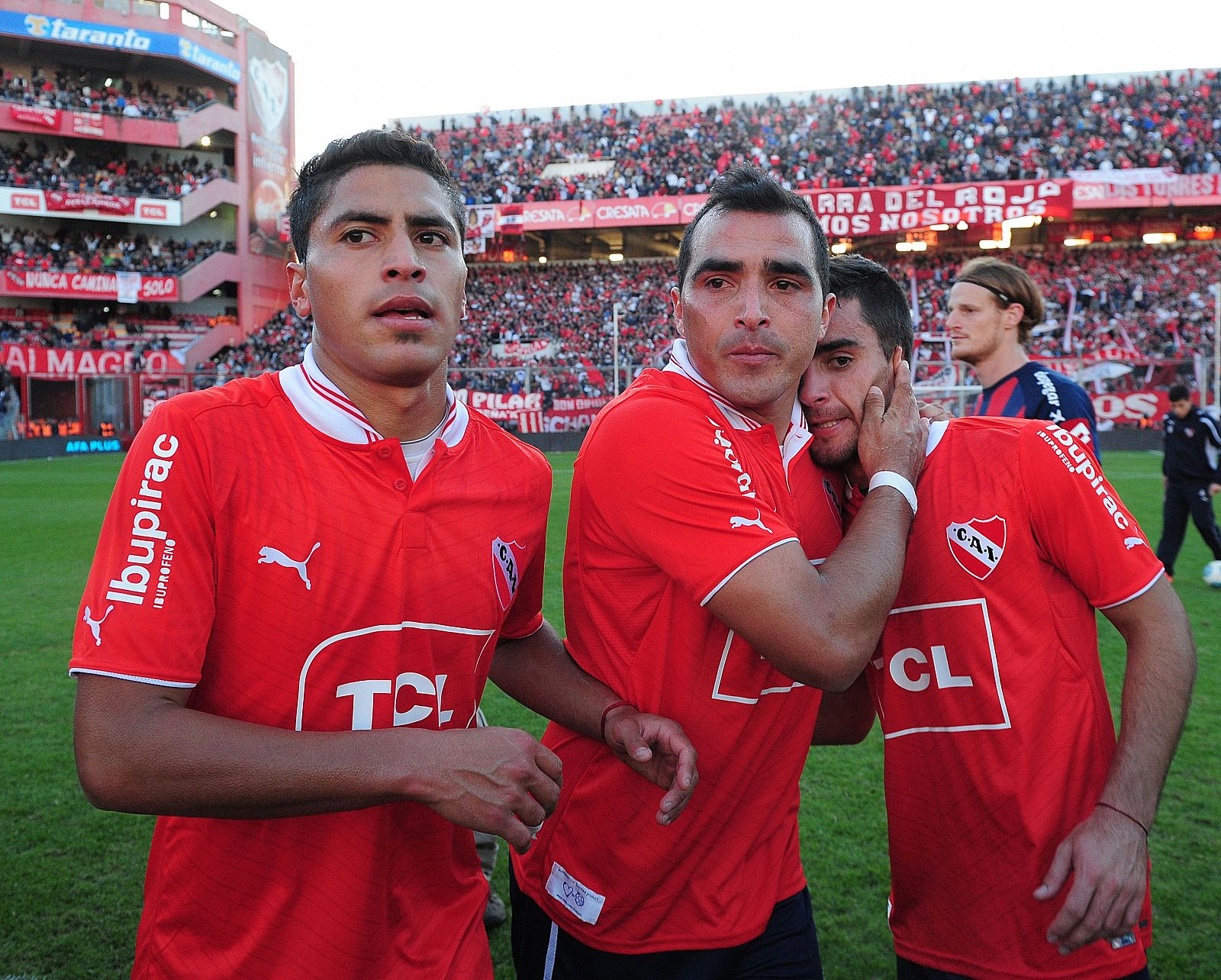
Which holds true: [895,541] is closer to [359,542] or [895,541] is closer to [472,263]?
[359,542]

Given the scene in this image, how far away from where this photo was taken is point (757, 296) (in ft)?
7.24

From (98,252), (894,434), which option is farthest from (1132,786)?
(98,252)

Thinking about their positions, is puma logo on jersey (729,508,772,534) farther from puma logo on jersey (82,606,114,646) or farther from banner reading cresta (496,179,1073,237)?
banner reading cresta (496,179,1073,237)

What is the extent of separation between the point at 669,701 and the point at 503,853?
9.18 feet

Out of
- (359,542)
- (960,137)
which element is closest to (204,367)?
(960,137)

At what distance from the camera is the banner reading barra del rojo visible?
38.2 metres

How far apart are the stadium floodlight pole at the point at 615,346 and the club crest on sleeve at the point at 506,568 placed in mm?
24132

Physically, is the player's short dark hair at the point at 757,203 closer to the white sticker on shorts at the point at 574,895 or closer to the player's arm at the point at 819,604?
the player's arm at the point at 819,604

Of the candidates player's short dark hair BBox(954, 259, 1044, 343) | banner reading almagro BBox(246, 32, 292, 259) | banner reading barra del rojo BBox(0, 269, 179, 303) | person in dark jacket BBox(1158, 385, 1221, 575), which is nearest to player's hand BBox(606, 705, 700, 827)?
player's short dark hair BBox(954, 259, 1044, 343)

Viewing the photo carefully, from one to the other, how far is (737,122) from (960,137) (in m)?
9.81

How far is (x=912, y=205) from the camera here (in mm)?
35219

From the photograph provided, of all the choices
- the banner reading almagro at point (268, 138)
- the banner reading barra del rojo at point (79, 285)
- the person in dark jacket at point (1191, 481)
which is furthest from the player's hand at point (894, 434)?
the banner reading almagro at point (268, 138)

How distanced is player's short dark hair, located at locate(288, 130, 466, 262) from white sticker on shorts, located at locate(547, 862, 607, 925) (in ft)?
5.16

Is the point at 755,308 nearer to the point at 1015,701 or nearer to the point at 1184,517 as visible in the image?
the point at 1015,701
